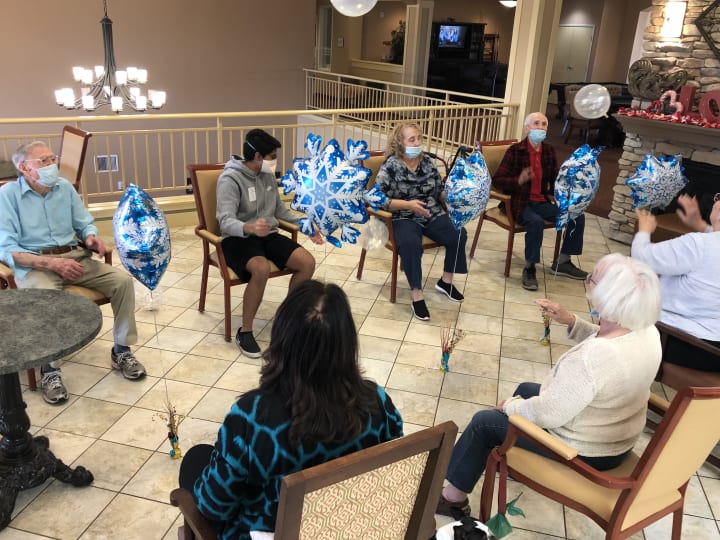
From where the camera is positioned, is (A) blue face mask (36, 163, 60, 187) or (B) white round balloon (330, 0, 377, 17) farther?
(B) white round balloon (330, 0, 377, 17)

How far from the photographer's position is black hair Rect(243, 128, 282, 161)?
9.89 feet

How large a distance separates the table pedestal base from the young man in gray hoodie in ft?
3.49

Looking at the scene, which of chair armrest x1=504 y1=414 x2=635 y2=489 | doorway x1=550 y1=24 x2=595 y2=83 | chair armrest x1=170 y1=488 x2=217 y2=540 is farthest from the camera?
doorway x1=550 y1=24 x2=595 y2=83

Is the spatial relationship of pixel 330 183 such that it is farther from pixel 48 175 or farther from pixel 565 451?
pixel 565 451

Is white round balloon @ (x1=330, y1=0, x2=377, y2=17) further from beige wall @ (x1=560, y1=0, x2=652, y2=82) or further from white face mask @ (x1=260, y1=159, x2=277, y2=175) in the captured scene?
beige wall @ (x1=560, y1=0, x2=652, y2=82)

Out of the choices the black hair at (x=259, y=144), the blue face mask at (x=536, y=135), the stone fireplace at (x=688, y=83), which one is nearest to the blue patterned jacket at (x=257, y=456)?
the black hair at (x=259, y=144)

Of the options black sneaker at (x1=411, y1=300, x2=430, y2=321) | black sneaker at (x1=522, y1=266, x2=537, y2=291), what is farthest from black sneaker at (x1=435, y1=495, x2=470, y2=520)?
black sneaker at (x1=522, y1=266, x2=537, y2=291)

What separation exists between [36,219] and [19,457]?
3.39 feet

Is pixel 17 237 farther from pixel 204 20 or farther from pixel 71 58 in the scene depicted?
pixel 204 20

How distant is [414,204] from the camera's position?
3.46 m

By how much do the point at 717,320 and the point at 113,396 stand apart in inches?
99.8

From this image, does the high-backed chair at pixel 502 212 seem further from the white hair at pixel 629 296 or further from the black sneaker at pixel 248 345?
the white hair at pixel 629 296

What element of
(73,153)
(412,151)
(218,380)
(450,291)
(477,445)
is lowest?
(218,380)

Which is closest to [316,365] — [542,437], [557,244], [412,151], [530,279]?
[542,437]
